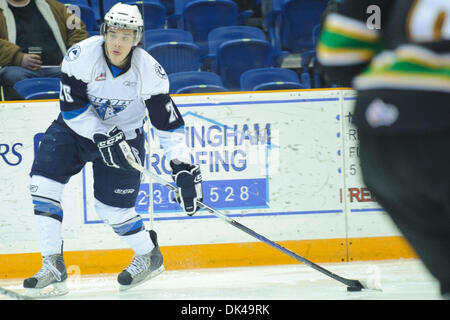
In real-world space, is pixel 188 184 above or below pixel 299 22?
below

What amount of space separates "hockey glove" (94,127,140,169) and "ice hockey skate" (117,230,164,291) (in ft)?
1.68

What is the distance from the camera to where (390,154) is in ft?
2.97

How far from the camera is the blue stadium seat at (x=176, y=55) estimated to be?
3.97 metres

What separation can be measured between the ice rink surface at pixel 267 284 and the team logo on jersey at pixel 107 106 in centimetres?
85

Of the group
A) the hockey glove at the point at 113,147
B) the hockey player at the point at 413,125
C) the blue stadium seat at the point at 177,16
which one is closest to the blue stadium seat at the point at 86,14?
the blue stadium seat at the point at 177,16

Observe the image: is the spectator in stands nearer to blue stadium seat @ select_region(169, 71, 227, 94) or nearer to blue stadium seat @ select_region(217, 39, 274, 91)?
blue stadium seat @ select_region(169, 71, 227, 94)

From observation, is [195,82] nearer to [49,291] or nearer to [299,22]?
[299,22]

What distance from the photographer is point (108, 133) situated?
9.88 feet

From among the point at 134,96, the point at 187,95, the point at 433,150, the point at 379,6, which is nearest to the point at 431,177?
the point at 433,150

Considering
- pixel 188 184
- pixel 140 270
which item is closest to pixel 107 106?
pixel 188 184

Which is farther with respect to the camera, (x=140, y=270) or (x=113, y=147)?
(x=140, y=270)

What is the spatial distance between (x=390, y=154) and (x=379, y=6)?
0.27 m

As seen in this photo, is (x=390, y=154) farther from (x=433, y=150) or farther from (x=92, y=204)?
(x=92, y=204)

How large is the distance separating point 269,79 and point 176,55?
60 centimetres
